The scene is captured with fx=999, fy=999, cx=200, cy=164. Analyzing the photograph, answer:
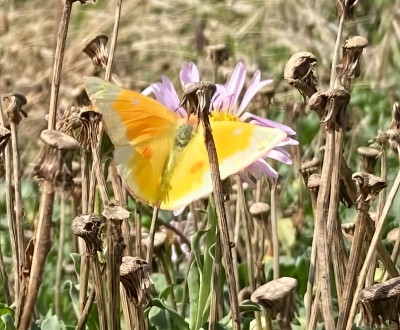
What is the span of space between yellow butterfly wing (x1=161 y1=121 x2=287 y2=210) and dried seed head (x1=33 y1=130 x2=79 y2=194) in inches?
7.6

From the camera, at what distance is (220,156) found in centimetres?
105

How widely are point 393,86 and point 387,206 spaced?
79.8 inches

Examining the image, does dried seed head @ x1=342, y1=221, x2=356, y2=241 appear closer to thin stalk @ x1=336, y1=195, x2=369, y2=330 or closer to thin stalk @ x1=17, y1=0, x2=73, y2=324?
thin stalk @ x1=336, y1=195, x2=369, y2=330

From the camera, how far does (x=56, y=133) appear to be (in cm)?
89

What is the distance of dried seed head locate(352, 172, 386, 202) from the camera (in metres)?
0.84

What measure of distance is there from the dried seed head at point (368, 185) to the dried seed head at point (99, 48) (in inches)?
14.5

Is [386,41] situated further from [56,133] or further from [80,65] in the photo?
[56,133]

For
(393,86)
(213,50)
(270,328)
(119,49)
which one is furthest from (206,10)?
(270,328)

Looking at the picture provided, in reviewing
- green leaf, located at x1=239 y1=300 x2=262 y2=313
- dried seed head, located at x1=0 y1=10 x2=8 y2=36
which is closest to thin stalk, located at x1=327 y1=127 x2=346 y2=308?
green leaf, located at x1=239 y1=300 x2=262 y2=313

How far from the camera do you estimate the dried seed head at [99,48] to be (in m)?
1.10

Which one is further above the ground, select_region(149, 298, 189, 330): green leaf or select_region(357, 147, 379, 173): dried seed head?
select_region(357, 147, 379, 173): dried seed head

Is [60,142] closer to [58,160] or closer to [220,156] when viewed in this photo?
[58,160]

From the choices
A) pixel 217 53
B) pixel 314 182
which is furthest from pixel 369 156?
pixel 217 53

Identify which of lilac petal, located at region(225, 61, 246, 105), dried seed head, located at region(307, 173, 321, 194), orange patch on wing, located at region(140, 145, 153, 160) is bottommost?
dried seed head, located at region(307, 173, 321, 194)
